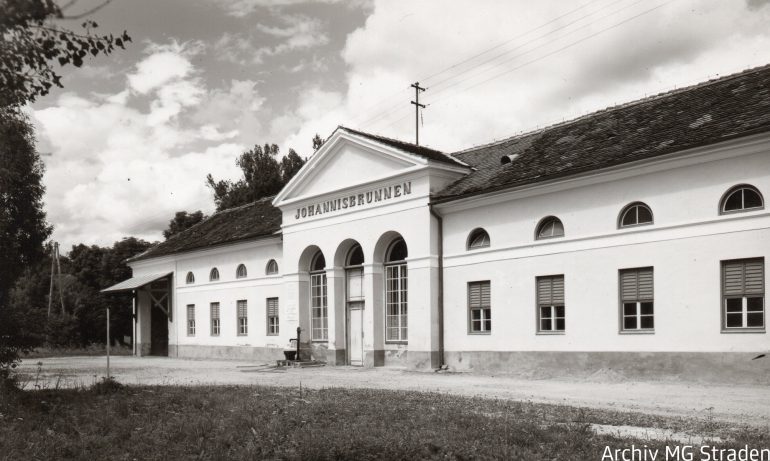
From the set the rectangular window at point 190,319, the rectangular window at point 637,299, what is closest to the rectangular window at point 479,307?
the rectangular window at point 637,299

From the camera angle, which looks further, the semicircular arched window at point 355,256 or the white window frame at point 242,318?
the white window frame at point 242,318

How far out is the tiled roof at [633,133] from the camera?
15906mm

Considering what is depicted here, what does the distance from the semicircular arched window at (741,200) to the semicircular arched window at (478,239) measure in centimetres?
663

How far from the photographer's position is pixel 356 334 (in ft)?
80.8

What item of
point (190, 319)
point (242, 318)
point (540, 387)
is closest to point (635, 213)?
point (540, 387)

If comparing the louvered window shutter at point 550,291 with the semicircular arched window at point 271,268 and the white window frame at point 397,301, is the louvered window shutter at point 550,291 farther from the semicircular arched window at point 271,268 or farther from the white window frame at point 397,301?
the semicircular arched window at point 271,268

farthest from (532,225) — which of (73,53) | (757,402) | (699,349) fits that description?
(73,53)

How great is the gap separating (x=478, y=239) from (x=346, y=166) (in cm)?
577

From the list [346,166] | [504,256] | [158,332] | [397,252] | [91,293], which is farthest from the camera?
[91,293]

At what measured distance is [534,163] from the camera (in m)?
19.9

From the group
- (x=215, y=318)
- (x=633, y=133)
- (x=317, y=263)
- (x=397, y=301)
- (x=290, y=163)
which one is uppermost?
(x=290, y=163)

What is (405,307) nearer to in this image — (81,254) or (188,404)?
(188,404)

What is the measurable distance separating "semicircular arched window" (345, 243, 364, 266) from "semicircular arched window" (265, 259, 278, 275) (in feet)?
15.0

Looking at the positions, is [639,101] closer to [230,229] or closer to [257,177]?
[230,229]
